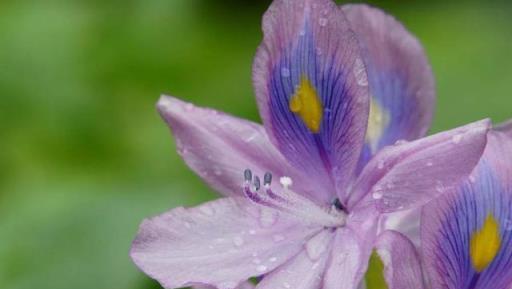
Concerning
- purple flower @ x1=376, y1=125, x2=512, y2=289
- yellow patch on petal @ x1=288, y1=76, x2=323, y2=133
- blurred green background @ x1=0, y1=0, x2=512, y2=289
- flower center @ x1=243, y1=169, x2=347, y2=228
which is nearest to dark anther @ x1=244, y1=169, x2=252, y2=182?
flower center @ x1=243, y1=169, x2=347, y2=228

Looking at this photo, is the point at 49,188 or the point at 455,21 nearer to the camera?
the point at 49,188

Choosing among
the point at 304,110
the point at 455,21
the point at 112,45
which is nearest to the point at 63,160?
the point at 112,45

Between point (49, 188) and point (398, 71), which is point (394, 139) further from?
point (49, 188)

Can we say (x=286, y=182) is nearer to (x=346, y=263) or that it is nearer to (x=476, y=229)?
(x=346, y=263)

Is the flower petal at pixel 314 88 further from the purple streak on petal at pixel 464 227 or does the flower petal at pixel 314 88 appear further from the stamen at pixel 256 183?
the purple streak on petal at pixel 464 227

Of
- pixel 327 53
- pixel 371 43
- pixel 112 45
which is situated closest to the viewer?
pixel 327 53

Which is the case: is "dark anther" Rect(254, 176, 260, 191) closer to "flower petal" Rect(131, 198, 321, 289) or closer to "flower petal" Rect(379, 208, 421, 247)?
"flower petal" Rect(131, 198, 321, 289)

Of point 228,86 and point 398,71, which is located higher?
point 398,71

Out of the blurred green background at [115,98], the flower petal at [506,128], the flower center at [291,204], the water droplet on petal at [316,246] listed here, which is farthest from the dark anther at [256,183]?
the blurred green background at [115,98]
